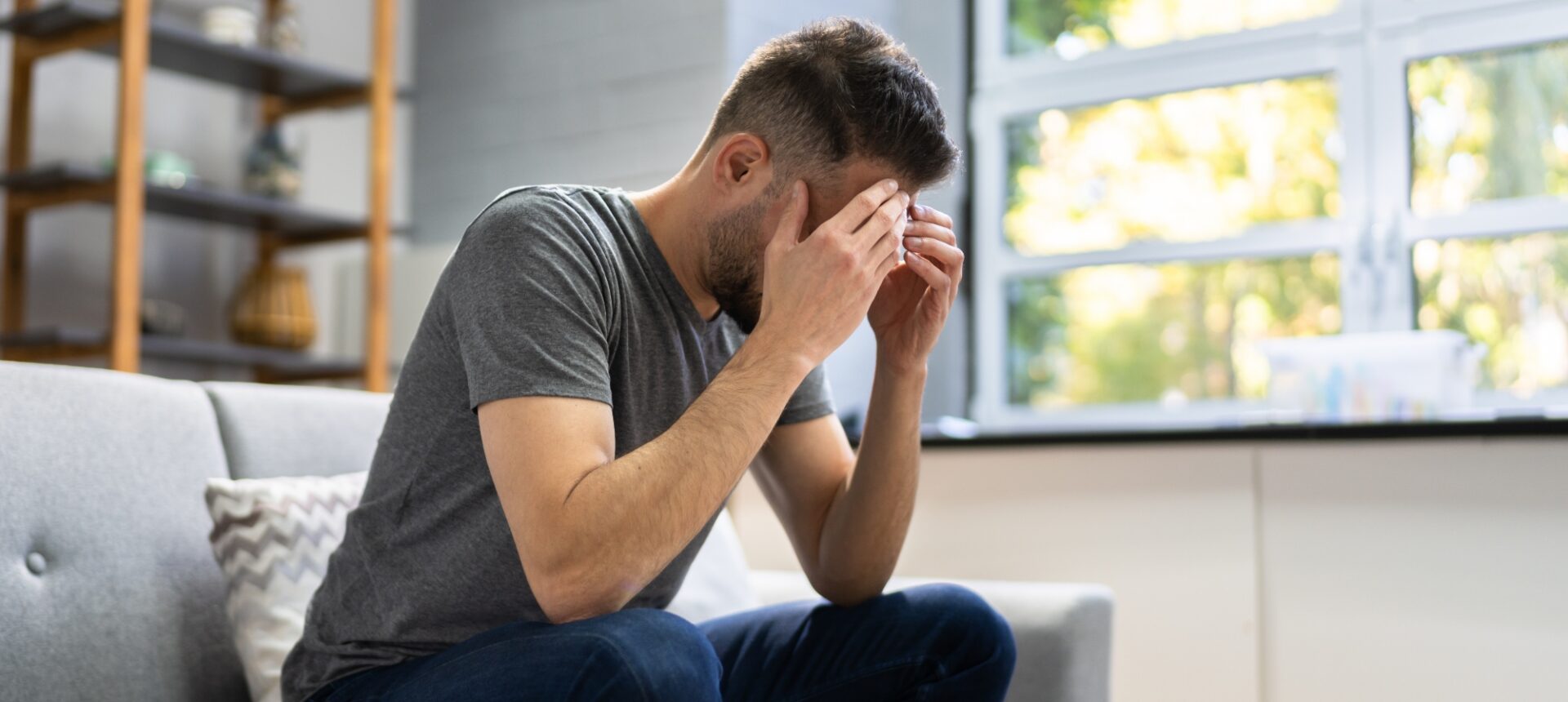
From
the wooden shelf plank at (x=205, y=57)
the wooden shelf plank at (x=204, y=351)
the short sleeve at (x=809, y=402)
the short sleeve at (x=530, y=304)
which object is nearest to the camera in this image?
the short sleeve at (x=530, y=304)

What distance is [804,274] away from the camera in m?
1.25

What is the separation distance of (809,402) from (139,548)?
2.36 feet

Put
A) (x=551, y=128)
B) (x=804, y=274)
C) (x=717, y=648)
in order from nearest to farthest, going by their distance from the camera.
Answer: (x=804, y=274)
(x=717, y=648)
(x=551, y=128)

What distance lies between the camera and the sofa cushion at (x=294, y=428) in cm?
159

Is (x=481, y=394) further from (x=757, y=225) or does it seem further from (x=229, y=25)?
(x=229, y=25)

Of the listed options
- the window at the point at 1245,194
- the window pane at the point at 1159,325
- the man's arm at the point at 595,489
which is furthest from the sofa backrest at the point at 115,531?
the window pane at the point at 1159,325

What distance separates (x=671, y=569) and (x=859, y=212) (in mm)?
399

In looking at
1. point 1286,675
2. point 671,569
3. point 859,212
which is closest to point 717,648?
point 671,569

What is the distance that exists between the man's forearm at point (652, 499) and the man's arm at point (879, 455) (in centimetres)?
29

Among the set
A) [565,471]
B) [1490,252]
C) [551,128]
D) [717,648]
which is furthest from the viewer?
[551,128]

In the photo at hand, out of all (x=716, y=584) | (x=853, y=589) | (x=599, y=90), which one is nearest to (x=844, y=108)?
(x=853, y=589)

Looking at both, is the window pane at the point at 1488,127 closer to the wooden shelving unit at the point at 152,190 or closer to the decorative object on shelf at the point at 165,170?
the wooden shelving unit at the point at 152,190

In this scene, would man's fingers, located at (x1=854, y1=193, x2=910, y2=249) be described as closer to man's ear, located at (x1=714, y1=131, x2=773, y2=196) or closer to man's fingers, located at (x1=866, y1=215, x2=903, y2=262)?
man's fingers, located at (x1=866, y1=215, x2=903, y2=262)

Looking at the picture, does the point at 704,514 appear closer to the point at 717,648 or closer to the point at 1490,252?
the point at 717,648
